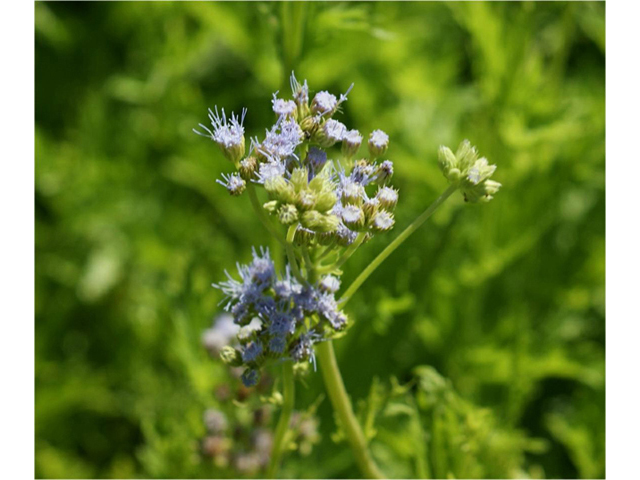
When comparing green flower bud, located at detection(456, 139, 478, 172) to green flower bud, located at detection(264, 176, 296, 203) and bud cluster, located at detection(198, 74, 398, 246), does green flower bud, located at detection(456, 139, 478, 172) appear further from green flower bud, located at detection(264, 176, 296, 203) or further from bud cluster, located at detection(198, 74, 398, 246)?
green flower bud, located at detection(264, 176, 296, 203)

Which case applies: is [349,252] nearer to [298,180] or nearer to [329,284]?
[329,284]

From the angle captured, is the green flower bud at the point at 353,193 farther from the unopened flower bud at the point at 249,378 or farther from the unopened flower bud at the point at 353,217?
the unopened flower bud at the point at 249,378

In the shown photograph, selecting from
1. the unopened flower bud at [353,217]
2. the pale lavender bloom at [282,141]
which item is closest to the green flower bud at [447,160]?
the unopened flower bud at [353,217]

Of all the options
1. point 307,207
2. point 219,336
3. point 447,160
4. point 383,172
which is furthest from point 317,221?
point 219,336

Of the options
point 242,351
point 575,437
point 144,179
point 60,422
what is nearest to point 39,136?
point 144,179

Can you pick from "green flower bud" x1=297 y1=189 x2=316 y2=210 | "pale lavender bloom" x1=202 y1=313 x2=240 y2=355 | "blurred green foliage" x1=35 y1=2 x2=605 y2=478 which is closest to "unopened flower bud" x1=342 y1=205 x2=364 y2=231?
"green flower bud" x1=297 y1=189 x2=316 y2=210

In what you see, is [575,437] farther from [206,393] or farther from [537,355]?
[206,393]

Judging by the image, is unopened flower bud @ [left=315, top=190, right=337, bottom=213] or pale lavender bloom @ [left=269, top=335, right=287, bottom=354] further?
pale lavender bloom @ [left=269, top=335, right=287, bottom=354]
